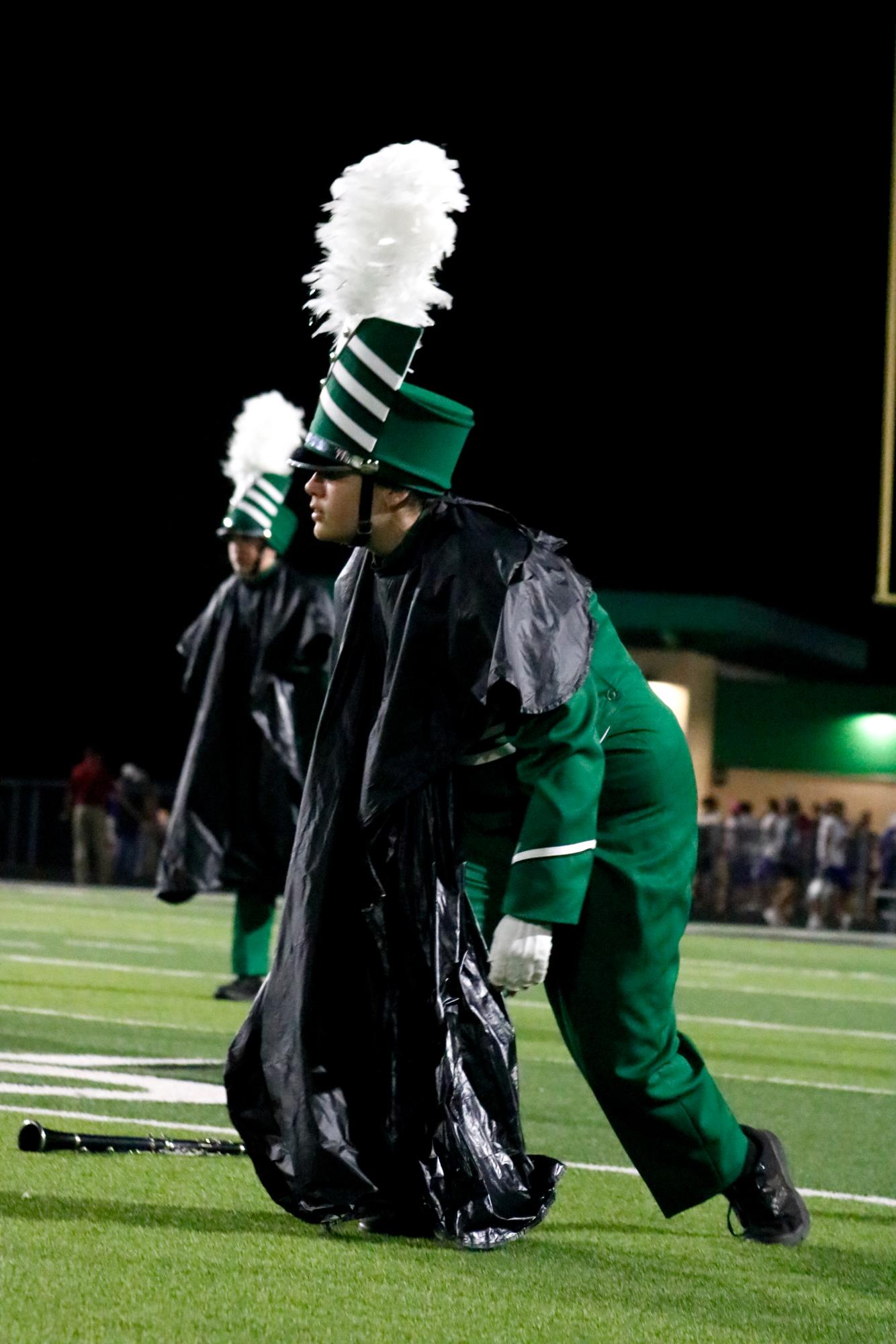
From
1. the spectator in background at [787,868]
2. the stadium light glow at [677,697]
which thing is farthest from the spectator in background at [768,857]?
the stadium light glow at [677,697]

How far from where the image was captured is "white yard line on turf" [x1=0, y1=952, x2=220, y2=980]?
428 inches

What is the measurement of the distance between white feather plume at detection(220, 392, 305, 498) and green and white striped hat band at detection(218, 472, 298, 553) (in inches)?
2.6

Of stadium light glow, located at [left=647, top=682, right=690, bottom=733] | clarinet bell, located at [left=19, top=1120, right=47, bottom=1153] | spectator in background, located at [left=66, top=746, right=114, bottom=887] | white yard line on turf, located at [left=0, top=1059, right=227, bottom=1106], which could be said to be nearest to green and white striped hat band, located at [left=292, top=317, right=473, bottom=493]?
clarinet bell, located at [left=19, top=1120, right=47, bottom=1153]

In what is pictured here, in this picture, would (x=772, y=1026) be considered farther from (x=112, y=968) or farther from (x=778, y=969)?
(x=778, y=969)

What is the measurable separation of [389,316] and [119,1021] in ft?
15.4

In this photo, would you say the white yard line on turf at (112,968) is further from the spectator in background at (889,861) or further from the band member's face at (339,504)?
the spectator in background at (889,861)

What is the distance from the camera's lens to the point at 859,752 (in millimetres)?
36875

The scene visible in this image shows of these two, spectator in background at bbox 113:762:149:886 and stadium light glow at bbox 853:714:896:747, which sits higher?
stadium light glow at bbox 853:714:896:747

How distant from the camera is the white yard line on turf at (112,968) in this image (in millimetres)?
10883

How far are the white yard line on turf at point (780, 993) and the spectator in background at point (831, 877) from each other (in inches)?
478

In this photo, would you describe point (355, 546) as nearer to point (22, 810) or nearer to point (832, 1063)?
point (832, 1063)

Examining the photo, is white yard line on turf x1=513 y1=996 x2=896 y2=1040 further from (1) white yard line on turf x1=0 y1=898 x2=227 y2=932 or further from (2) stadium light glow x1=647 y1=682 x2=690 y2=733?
(2) stadium light glow x1=647 y1=682 x2=690 y2=733

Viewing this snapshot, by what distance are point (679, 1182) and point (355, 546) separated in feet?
4.79

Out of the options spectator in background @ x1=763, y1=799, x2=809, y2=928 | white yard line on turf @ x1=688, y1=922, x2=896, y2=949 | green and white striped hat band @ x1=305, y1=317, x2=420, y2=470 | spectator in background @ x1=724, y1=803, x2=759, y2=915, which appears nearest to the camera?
green and white striped hat band @ x1=305, y1=317, x2=420, y2=470
